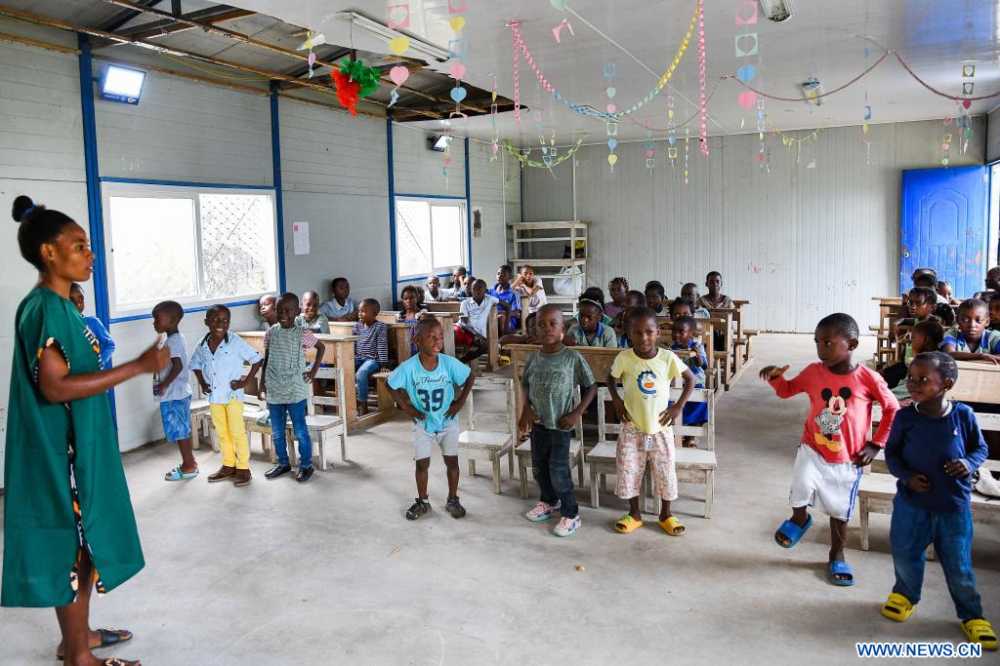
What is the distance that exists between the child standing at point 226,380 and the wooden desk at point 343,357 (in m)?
0.67

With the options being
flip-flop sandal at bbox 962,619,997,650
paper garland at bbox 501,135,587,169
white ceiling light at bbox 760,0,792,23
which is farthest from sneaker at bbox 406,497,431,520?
paper garland at bbox 501,135,587,169

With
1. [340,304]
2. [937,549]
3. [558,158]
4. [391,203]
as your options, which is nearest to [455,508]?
[937,549]

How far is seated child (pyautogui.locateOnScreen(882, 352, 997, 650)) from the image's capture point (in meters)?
2.87

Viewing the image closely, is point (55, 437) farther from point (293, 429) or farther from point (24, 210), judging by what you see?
point (293, 429)

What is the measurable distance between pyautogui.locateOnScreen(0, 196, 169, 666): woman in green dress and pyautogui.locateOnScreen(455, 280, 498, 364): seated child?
619cm

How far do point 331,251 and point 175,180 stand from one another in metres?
2.31

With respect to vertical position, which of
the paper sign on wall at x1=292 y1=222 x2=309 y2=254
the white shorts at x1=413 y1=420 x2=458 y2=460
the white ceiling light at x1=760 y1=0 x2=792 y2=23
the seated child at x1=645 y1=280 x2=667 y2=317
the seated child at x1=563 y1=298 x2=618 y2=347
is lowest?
the white shorts at x1=413 y1=420 x2=458 y2=460

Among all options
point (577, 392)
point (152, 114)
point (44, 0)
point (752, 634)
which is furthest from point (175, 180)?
point (752, 634)

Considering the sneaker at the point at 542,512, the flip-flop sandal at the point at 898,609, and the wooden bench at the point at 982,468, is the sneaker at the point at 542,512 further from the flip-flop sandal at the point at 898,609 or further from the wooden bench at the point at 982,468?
the flip-flop sandal at the point at 898,609

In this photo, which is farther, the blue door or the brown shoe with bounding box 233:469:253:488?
the blue door

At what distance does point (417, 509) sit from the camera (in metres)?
4.44

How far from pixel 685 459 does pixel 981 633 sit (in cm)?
165

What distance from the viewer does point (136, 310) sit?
20.8 ft

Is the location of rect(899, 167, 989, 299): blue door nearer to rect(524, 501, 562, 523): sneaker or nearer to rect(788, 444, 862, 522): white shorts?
rect(788, 444, 862, 522): white shorts
